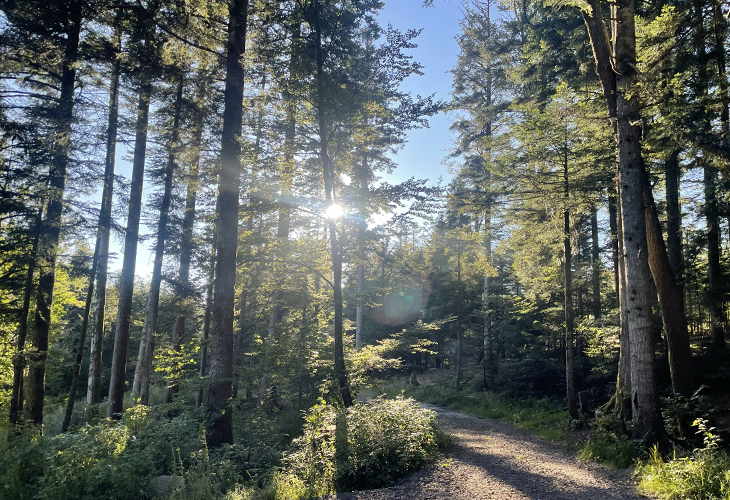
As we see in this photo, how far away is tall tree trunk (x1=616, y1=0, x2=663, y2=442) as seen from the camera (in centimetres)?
717

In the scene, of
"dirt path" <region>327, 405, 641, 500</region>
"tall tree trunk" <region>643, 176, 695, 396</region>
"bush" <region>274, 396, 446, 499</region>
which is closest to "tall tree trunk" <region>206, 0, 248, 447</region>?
"bush" <region>274, 396, 446, 499</region>

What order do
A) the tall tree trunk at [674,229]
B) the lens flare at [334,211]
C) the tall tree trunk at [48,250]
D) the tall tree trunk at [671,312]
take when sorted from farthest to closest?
the tall tree trunk at [674,229]
the lens flare at [334,211]
the tall tree trunk at [48,250]
the tall tree trunk at [671,312]

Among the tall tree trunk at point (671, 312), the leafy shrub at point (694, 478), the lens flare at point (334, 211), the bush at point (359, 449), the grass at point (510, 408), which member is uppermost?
the lens flare at point (334, 211)

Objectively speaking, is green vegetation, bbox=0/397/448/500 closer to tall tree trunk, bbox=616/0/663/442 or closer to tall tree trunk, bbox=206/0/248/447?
tall tree trunk, bbox=206/0/248/447

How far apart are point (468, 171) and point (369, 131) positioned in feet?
38.1

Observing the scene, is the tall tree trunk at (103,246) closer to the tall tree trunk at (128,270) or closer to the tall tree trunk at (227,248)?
the tall tree trunk at (128,270)

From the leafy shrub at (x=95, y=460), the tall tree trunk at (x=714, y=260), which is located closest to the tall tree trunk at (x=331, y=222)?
the leafy shrub at (x=95, y=460)

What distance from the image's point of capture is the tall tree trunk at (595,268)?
14752mm

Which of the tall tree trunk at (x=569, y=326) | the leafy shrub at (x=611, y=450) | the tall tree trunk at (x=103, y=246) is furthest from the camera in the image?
the tall tree trunk at (x=569, y=326)

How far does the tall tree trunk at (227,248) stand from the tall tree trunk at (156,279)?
3772 millimetres

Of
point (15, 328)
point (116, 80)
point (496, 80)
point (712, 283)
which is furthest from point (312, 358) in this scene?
point (496, 80)

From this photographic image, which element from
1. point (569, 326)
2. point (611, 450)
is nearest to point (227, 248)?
point (611, 450)

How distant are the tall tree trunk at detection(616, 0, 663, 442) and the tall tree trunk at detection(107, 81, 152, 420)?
41.5 feet

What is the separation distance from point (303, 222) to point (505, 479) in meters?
7.76
